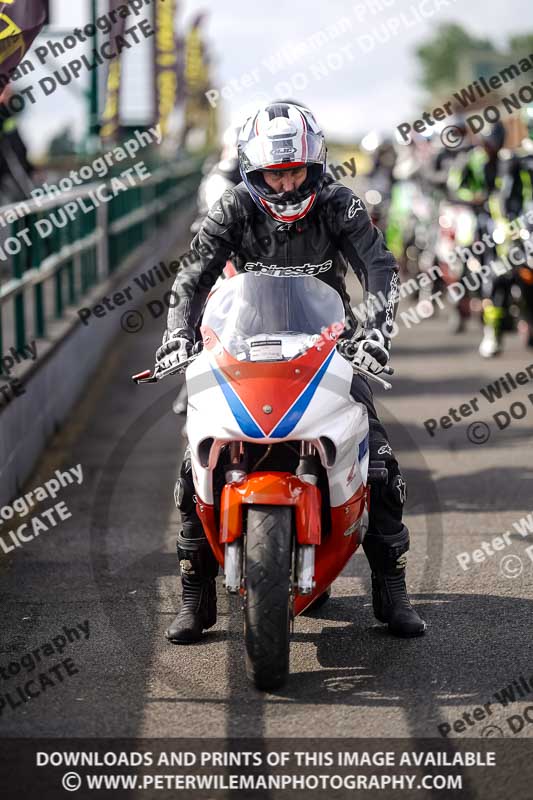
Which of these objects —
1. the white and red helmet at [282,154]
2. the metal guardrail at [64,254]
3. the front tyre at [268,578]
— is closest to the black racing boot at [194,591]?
the front tyre at [268,578]

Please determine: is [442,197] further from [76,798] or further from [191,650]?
[76,798]

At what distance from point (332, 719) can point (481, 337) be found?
1074 cm

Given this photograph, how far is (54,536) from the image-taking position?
7.14m

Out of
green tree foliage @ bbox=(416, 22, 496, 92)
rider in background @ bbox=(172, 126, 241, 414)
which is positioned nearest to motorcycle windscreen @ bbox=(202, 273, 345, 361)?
rider in background @ bbox=(172, 126, 241, 414)

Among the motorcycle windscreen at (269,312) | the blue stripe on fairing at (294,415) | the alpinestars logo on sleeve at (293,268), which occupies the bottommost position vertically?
the blue stripe on fairing at (294,415)

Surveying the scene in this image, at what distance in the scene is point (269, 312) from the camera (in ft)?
16.1

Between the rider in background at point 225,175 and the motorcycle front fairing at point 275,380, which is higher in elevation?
the rider in background at point 225,175

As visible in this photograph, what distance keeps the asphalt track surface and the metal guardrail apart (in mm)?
1085

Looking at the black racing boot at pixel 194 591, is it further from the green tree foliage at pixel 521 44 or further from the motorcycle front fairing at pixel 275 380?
the green tree foliage at pixel 521 44

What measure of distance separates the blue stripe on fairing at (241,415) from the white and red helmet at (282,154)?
0.83 m

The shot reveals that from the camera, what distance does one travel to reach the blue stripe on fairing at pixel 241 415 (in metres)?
4.60

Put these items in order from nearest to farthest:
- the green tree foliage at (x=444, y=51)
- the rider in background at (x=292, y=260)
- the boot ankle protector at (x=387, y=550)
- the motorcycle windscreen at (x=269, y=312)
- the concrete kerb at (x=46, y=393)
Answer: the motorcycle windscreen at (x=269, y=312)
the rider in background at (x=292, y=260)
the boot ankle protector at (x=387, y=550)
the concrete kerb at (x=46, y=393)
the green tree foliage at (x=444, y=51)

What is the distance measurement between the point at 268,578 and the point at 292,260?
1.44 meters

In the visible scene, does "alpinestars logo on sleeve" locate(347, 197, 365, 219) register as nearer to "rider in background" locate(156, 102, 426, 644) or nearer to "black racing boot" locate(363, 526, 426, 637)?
"rider in background" locate(156, 102, 426, 644)
